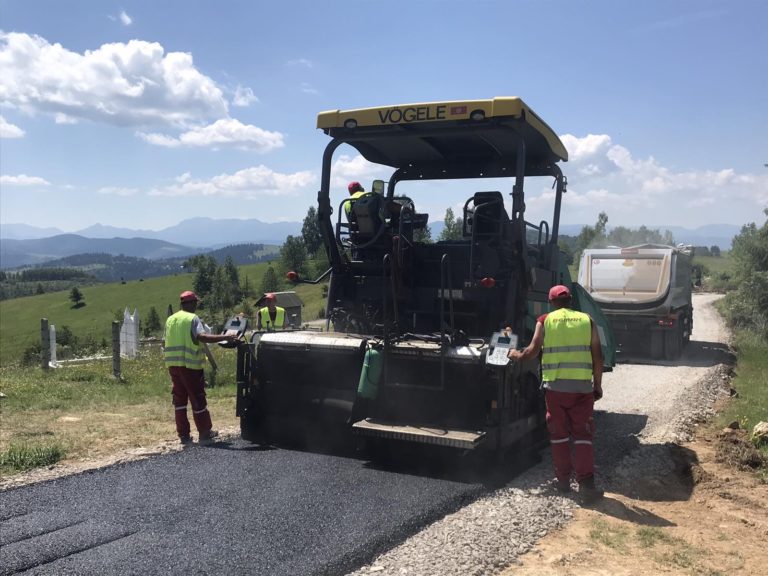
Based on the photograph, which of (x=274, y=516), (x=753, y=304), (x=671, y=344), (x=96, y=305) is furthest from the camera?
(x=96, y=305)

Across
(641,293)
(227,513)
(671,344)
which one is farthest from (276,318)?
(671,344)

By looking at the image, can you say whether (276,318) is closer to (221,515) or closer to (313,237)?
(221,515)

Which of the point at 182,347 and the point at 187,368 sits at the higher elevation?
the point at 182,347

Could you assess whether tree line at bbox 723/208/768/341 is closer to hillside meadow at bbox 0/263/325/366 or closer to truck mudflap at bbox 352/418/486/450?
truck mudflap at bbox 352/418/486/450

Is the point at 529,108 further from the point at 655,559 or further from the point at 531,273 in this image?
the point at 655,559

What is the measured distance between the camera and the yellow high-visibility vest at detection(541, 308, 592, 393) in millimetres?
5484

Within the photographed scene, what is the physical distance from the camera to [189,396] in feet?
23.4

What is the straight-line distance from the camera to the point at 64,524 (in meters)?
4.59

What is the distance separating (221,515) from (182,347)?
2671mm

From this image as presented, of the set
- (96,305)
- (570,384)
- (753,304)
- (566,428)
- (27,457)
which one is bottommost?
(96,305)

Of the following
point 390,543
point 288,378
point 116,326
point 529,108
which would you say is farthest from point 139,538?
point 116,326

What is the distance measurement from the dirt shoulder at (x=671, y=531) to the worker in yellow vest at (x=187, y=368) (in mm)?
3925

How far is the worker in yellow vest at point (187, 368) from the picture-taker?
7035mm

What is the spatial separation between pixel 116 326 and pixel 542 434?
9044 millimetres
